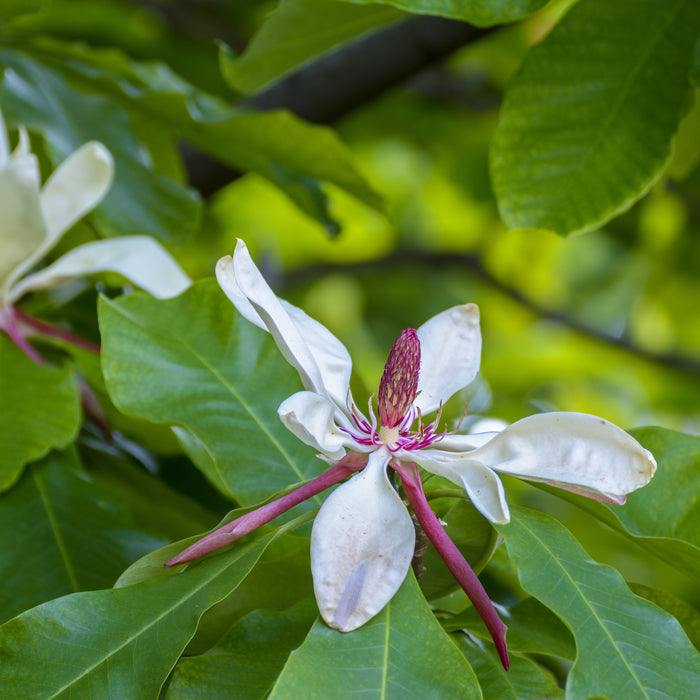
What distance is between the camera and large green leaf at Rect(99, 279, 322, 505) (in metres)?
0.64

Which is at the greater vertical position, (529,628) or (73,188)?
(73,188)

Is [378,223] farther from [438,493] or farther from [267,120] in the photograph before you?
[438,493]

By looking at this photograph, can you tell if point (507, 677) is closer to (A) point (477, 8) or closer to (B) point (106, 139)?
(A) point (477, 8)

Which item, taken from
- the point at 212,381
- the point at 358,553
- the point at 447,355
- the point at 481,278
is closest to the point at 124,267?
the point at 212,381

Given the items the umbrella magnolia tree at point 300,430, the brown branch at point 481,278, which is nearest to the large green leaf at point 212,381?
the umbrella magnolia tree at point 300,430

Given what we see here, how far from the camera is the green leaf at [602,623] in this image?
462mm

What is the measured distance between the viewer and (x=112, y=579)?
2.34 feet

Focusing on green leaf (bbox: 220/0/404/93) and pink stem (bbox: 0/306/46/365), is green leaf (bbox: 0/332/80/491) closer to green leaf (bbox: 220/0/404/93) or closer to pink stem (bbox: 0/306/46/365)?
pink stem (bbox: 0/306/46/365)

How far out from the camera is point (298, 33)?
34.1 inches

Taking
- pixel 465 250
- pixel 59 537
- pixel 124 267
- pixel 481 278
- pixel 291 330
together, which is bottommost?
pixel 465 250

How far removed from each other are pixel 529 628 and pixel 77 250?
53 cm

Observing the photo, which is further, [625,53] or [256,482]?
[625,53]

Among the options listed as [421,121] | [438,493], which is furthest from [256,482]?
[421,121]

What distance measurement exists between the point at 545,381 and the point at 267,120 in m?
1.47
